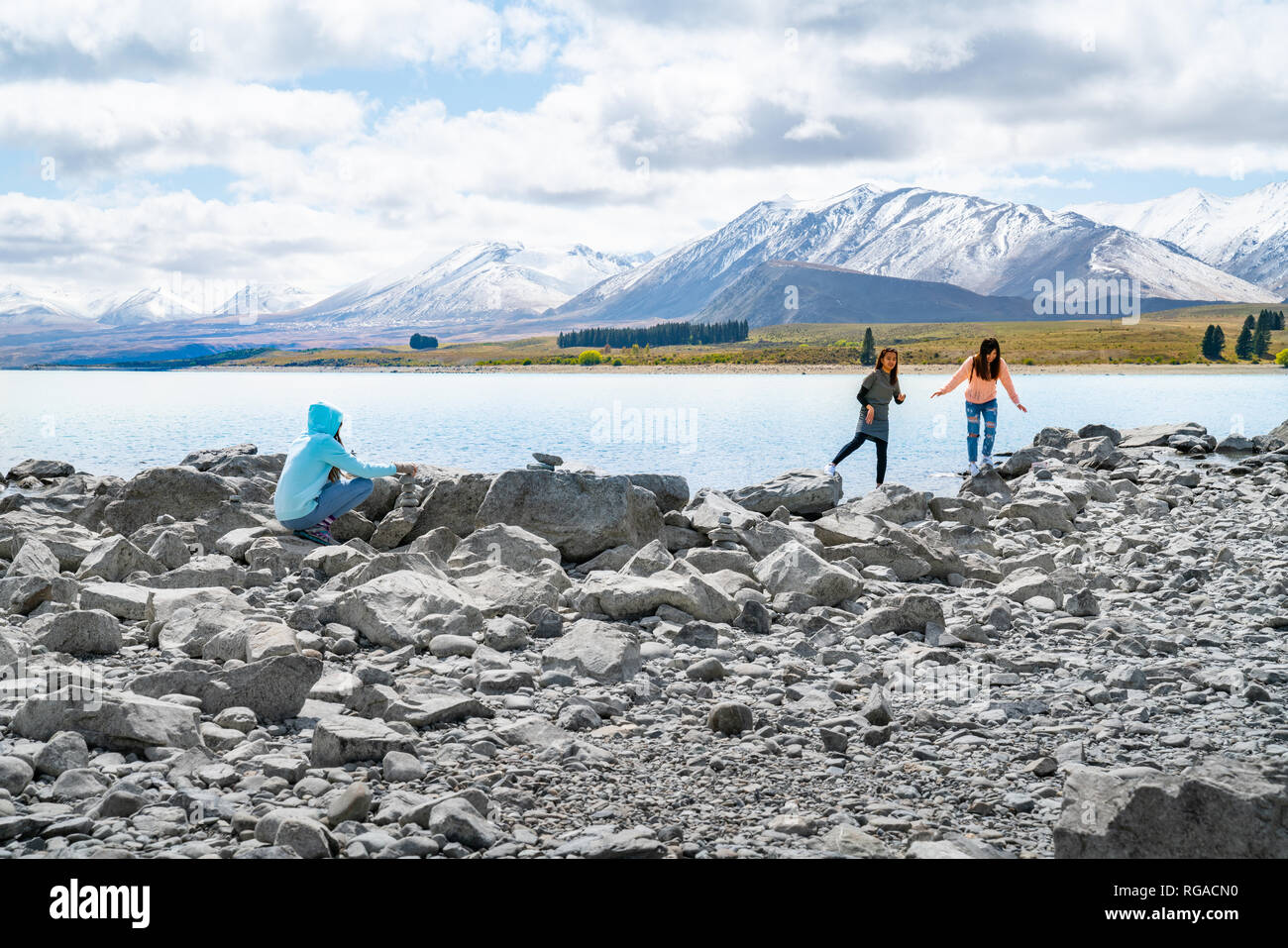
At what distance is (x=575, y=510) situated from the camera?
1194 centimetres

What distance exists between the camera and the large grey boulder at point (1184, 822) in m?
4.01

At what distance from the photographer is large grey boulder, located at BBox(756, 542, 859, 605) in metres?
9.30

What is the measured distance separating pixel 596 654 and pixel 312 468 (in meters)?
5.85

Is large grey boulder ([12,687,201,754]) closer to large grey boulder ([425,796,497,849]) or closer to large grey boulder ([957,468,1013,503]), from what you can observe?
large grey boulder ([425,796,497,849])

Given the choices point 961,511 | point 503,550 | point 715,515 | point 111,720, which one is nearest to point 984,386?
point 961,511

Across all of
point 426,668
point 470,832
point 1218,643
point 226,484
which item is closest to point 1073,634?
point 1218,643

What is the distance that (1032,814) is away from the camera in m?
4.74

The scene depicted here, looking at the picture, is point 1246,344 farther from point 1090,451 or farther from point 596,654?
point 596,654

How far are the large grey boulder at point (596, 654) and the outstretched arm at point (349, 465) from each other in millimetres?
5051

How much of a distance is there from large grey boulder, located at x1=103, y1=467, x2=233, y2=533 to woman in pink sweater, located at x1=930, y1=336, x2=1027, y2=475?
12.2 meters

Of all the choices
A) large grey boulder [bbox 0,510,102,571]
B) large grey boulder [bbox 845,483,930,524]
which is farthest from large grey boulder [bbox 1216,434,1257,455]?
large grey boulder [bbox 0,510,102,571]
